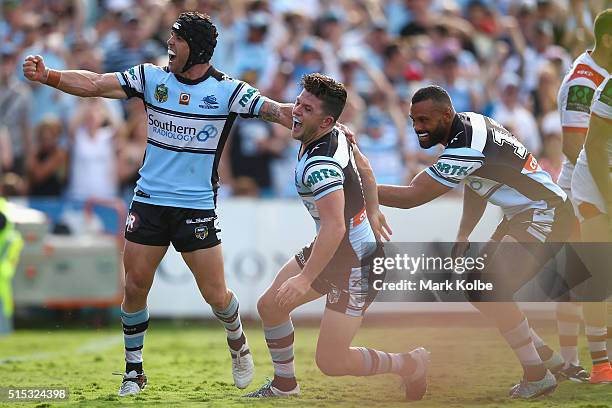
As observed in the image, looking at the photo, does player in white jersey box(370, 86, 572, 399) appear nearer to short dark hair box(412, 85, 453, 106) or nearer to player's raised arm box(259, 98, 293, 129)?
short dark hair box(412, 85, 453, 106)

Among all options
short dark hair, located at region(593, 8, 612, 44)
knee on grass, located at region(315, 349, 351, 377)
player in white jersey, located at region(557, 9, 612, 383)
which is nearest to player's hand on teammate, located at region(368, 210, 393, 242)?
knee on grass, located at region(315, 349, 351, 377)

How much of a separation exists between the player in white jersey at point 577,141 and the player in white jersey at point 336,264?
1.64 meters

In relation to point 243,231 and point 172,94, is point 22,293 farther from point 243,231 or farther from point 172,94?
point 172,94

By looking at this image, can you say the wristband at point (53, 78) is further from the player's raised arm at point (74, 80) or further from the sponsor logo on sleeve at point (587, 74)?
the sponsor logo on sleeve at point (587, 74)

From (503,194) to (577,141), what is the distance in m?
1.30

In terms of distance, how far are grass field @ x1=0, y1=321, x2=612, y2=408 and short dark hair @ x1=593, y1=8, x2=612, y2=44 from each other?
284 centimetres

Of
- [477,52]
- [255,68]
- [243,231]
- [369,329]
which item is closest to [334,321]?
[369,329]

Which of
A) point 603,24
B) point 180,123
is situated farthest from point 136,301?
point 603,24

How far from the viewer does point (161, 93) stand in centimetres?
848

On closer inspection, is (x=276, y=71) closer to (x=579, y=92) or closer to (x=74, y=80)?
(x=579, y=92)

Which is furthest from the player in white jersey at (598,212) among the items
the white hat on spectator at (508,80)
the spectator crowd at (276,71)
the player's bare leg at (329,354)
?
the white hat on spectator at (508,80)

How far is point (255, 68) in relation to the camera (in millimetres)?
15547

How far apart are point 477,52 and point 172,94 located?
9133 millimetres

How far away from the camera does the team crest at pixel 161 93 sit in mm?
8453
